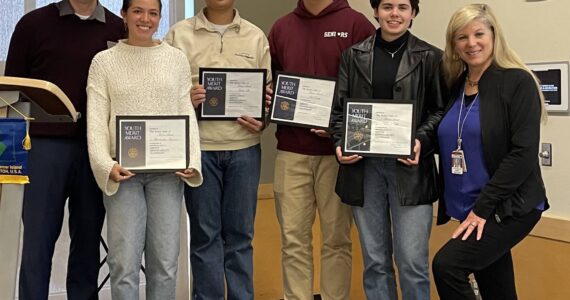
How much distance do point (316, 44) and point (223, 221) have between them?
A: 925mm

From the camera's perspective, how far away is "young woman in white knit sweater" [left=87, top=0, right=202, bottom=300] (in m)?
2.46

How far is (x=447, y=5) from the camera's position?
10.7ft

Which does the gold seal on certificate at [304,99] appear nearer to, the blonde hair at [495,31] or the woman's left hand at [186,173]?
the woman's left hand at [186,173]

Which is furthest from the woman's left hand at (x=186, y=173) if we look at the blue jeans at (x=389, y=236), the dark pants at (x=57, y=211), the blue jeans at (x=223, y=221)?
the blue jeans at (x=389, y=236)

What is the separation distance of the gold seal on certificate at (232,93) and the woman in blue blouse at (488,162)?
2.79 feet

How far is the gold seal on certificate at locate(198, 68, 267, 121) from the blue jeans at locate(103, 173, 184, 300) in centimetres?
38

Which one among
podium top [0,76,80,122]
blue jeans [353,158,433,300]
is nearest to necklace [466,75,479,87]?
blue jeans [353,158,433,300]

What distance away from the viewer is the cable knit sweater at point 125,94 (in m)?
2.44

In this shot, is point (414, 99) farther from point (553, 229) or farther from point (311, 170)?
point (553, 229)

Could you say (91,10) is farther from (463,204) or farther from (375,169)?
(463,204)

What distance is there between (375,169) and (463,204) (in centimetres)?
41

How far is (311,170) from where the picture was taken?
2.86 m

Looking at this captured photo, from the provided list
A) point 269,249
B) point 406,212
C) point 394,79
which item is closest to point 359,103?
point 394,79

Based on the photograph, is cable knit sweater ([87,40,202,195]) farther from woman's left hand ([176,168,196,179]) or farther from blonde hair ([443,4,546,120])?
blonde hair ([443,4,546,120])
